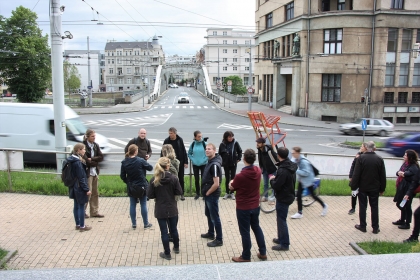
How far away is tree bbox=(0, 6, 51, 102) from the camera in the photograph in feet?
135

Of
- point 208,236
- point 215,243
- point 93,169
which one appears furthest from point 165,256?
point 93,169

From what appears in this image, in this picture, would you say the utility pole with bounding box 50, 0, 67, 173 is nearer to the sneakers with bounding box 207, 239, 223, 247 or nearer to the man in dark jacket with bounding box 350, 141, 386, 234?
the sneakers with bounding box 207, 239, 223, 247

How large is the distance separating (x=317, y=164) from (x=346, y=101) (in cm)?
2785

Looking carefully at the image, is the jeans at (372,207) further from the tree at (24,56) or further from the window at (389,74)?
the tree at (24,56)

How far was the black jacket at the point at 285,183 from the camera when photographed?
6.45 metres

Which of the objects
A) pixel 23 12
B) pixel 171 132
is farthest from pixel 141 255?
pixel 23 12

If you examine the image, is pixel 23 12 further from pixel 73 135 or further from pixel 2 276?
pixel 2 276

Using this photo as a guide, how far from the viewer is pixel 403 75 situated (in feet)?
118

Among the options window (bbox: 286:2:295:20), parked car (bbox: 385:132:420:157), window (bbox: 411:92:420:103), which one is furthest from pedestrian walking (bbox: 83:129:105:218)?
window (bbox: 286:2:295:20)

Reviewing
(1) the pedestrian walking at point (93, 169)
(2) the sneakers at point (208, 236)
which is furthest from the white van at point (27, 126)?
(2) the sneakers at point (208, 236)

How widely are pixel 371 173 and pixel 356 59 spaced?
30878 mm

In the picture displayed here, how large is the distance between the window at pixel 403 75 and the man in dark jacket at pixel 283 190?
34278 millimetres

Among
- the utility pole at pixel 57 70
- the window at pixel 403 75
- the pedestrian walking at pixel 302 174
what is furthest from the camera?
the window at pixel 403 75

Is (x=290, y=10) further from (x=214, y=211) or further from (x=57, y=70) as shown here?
(x=214, y=211)
